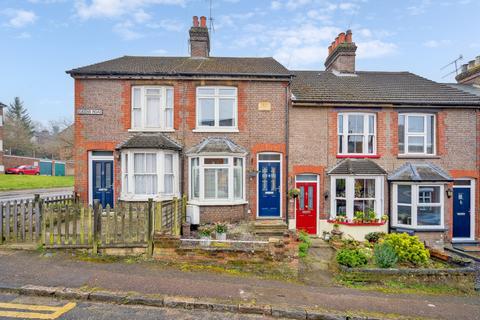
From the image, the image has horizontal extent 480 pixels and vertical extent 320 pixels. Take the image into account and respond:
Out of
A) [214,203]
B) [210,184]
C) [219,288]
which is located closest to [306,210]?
[214,203]

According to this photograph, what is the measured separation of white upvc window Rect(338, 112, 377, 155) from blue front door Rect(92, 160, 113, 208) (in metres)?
10.3

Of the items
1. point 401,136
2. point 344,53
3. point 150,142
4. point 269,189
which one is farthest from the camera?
point 344,53

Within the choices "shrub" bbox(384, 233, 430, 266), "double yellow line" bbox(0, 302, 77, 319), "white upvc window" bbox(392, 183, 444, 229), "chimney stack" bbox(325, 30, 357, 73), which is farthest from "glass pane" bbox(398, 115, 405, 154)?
"double yellow line" bbox(0, 302, 77, 319)

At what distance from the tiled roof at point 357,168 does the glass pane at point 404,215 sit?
184cm

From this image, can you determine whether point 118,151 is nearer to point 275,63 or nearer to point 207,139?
point 207,139

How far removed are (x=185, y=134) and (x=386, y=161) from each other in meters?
9.10

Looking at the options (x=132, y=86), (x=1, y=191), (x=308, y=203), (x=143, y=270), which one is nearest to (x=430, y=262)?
(x=308, y=203)

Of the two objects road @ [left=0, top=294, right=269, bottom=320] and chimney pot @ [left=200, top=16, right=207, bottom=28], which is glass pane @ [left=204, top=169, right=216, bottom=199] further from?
chimney pot @ [left=200, top=16, right=207, bottom=28]

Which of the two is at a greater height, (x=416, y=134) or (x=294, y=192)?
(x=416, y=134)

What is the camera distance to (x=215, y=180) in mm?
11500

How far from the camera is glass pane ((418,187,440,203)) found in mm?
11922

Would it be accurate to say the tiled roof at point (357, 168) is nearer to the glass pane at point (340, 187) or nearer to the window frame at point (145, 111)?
the glass pane at point (340, 187)

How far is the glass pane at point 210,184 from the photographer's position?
37.7 ft

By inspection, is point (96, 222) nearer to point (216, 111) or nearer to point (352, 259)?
point (216, 111)
